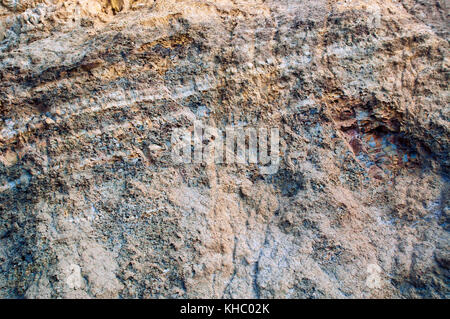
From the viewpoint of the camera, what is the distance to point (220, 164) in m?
3.79

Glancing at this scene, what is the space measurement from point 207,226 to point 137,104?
1.45 metres

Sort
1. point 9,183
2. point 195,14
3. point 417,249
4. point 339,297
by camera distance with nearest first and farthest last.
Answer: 1. point 339,297
2. point 417,249
3. point 9,183
4. point 195,14

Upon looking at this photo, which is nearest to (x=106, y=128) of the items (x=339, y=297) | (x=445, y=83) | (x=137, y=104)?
(x=137, y=104)

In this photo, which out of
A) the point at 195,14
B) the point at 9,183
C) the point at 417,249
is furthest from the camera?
the point at 195,14

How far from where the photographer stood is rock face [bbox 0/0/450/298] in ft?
10.9

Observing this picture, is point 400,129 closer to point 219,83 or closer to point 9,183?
point 219,83

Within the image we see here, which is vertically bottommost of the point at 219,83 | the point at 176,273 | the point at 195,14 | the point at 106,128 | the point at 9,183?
the point at 176,273

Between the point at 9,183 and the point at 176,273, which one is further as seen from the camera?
the point at 9,183

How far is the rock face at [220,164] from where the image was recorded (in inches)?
131

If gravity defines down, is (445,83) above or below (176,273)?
above

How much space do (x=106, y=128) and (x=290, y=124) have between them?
6.24 feet

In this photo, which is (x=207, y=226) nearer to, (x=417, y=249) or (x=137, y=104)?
(x=137, y=104)

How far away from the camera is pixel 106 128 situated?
3.76 m

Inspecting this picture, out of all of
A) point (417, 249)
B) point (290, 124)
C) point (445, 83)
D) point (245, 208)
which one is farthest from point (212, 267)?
point (445, 83)
